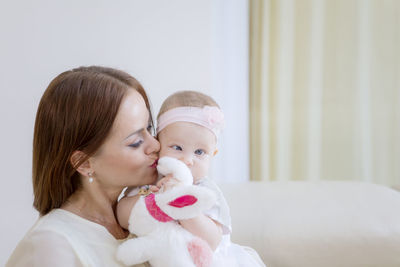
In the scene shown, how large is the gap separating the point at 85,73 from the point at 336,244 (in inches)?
48.3

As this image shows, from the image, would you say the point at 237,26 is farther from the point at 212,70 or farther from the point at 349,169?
the point at 349,169

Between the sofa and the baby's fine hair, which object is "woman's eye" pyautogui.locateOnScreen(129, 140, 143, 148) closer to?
the baby's fine hair

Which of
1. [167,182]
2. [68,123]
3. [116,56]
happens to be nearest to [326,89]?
[116,56]

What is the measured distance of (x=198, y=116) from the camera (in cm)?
135

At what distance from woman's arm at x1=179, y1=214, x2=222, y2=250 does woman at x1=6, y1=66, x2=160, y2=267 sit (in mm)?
217

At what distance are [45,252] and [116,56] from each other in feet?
5.25

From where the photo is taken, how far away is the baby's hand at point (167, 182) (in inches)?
47.3

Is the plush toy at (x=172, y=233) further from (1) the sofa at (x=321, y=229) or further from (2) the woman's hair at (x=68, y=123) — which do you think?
(1) the sofa at (x=321, y=229)

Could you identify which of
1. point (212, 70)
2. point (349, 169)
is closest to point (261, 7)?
point (212, 70)

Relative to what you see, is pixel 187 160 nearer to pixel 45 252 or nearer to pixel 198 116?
pixel 198 116

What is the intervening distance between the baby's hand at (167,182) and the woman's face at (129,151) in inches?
→ 3.4

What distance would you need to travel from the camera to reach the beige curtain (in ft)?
10.5

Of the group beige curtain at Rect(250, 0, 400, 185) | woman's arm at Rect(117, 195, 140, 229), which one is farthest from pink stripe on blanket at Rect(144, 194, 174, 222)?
beige curtain at Rect(250, 0, 400, 185)

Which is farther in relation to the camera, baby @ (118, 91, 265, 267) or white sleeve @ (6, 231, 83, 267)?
baby @ (118, 91, 265, 267)
